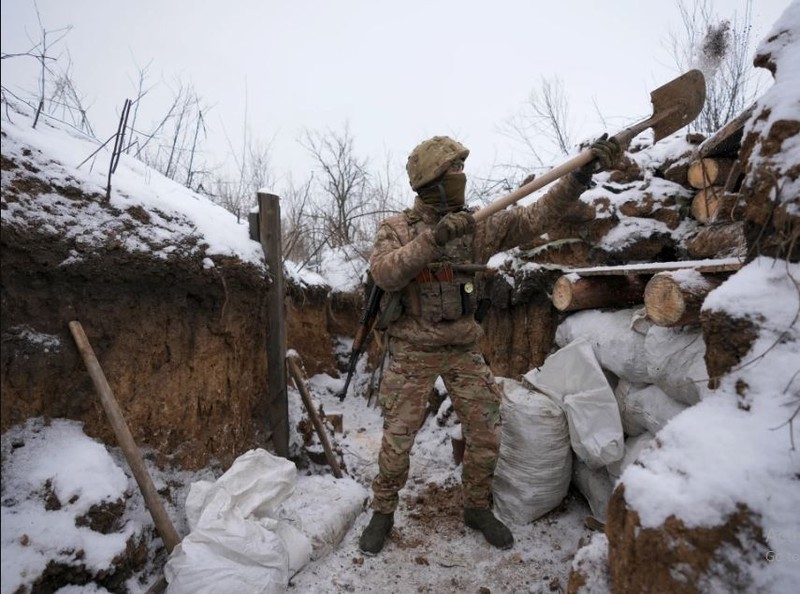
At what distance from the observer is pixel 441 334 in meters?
2.64

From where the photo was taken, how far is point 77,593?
1704mm

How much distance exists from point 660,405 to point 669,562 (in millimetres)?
1469

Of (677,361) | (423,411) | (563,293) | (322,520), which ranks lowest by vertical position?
(322,520)

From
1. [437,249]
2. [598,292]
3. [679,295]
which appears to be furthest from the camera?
[598,292]

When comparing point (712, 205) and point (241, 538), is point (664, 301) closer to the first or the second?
point (712, 205)

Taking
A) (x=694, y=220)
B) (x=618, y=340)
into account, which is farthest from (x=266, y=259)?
(x=694, y=220)

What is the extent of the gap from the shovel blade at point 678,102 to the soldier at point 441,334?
1.96 feet

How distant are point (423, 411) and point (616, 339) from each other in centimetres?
132

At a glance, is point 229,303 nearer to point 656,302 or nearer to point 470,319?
point 470,319

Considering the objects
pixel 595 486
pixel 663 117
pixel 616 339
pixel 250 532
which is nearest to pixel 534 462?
pixel 595 486

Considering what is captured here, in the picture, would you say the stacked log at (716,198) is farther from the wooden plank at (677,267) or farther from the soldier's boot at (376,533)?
the soldier's boot at (376,533)

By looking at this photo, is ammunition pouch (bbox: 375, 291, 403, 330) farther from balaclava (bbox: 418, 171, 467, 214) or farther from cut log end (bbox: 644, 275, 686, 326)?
cut log end (bbox: 644, 275, 686, 326)

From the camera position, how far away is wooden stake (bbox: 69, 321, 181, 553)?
2025mm

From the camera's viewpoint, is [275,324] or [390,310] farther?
[275,324]
